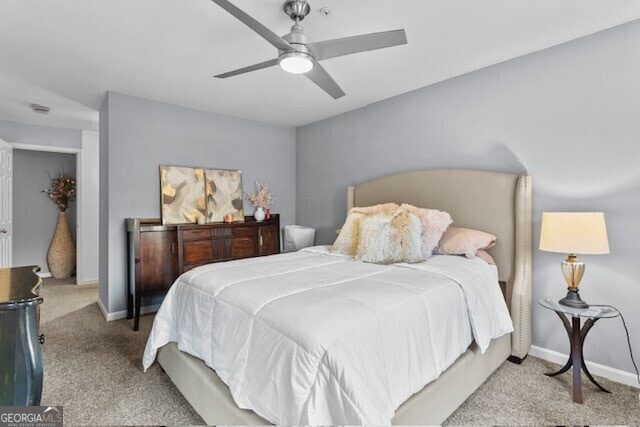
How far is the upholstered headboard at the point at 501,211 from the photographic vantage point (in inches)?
99.2

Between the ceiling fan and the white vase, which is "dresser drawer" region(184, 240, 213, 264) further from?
the ceiling fan

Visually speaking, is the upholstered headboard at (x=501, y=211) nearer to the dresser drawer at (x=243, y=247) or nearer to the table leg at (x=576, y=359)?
the table leg at (x=576, y=359)

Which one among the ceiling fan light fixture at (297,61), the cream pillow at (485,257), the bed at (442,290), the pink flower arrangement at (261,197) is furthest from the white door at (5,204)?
the cream pillow at (485,257)

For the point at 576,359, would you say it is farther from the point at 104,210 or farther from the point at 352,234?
the point at 104,210

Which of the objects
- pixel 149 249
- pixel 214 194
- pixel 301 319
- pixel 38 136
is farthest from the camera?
pixel 38 136

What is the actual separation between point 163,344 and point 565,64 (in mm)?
3463

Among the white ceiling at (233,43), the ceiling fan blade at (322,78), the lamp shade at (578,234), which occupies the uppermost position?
the white ceiling at (233,43)

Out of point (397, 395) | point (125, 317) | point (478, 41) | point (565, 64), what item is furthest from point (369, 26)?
point (125, 317)

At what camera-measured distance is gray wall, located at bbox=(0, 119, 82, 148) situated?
14.6ft

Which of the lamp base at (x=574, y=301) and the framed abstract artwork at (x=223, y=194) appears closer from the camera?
the lamp base at (x=574, y=301)

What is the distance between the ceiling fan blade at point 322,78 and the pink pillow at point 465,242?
1.45 meters

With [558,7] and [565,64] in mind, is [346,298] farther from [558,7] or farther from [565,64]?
[565,64]

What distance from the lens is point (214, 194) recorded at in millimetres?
4086

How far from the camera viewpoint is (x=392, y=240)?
2.50m
